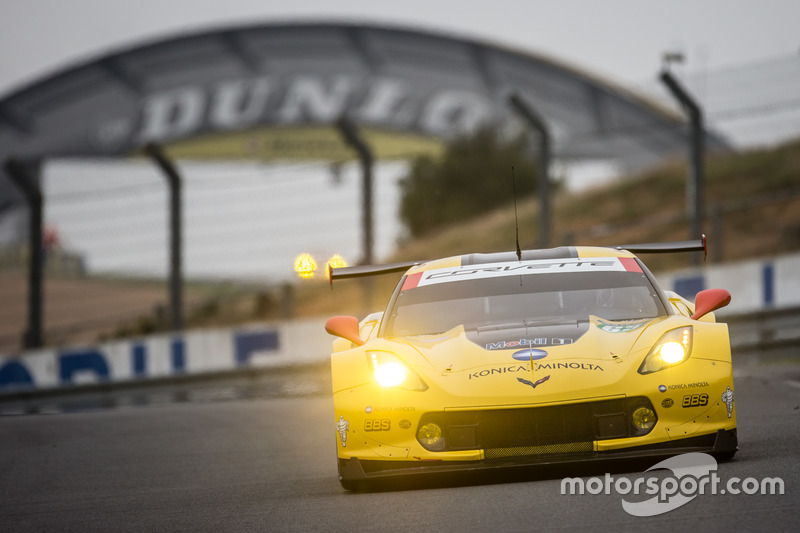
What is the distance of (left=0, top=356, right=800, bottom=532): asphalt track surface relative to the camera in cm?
530

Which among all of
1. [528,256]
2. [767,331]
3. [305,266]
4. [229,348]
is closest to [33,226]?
[229,348]

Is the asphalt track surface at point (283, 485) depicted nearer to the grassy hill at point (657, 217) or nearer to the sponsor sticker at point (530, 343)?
the sponsor sticker at point (530, 343)

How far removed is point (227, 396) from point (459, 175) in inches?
1003

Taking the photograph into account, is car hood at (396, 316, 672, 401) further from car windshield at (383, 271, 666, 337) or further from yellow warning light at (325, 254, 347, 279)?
yellow warning light at (325, 254, 347, 279)

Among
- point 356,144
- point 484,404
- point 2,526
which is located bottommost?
point 2,526

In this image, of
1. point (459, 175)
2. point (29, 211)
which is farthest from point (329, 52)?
point (29, 211)

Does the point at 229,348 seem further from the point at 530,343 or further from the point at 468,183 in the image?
the point at 468,183

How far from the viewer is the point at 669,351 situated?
633 cm

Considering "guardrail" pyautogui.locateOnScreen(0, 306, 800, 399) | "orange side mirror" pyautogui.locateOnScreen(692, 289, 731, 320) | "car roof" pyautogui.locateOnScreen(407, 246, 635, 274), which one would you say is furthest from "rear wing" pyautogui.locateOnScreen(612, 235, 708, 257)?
"guardrail" pyautogui.locateOnScreen(0, 306, 800, 399)

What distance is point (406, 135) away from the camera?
46.0 metres

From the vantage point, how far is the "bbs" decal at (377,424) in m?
6.37

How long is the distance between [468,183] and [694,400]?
33140 mm

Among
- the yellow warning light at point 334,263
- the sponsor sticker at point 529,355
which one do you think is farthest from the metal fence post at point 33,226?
the sponsor sticker at point 529,355

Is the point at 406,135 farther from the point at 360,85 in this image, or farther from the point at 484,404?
the point at 484,404
